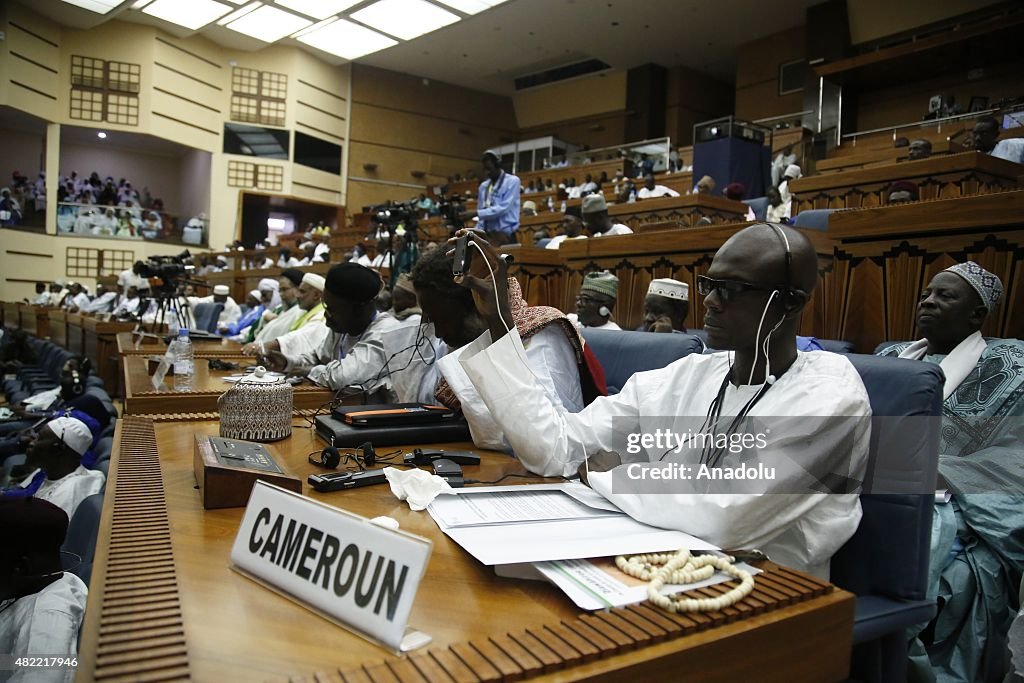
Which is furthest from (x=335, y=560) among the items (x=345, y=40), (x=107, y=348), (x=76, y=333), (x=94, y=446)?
(x=345, y=40)

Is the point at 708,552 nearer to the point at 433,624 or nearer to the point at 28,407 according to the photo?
the point at 433,624

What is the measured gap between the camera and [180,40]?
15125mm

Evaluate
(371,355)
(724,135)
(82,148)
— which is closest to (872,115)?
(724,135)

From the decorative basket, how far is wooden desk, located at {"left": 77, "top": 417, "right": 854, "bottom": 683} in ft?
1.92

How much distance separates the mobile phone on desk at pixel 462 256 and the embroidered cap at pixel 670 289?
8.18ft

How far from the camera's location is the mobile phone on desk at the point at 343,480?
1245 mm

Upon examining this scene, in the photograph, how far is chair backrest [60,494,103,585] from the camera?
2.02 meters

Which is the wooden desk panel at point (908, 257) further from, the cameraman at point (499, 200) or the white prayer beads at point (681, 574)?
the cameraman at point (499, 200)

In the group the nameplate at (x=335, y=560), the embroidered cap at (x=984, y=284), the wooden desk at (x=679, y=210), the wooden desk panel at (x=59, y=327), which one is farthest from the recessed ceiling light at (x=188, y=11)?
the nameplate at (x=335, y=560)

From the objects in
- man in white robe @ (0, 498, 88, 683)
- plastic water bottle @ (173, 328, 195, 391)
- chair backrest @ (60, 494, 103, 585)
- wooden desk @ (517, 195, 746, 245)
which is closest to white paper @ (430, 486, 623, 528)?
man in white robe @ (0, 498, 88, 683)

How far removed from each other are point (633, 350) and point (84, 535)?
1.80 m

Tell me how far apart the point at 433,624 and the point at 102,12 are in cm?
1628

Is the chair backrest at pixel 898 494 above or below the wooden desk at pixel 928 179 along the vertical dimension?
below

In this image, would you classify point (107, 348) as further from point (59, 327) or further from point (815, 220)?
point (815, 220)
